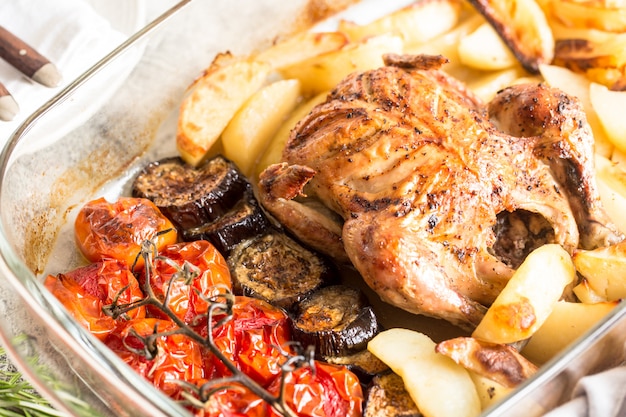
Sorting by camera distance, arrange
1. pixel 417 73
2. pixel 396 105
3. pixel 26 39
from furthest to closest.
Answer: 1. pixel 26 39
2. pixel 417 73
3. pixel 396 105

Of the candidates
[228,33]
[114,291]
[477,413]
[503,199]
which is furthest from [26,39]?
[477,413]

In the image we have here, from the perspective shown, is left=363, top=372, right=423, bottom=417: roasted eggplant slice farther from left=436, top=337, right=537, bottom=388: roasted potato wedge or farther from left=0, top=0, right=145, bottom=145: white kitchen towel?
left=0, top=0, right=145, bottom=145: white kitchen towel

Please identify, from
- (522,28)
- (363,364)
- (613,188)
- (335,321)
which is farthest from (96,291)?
(522,28)

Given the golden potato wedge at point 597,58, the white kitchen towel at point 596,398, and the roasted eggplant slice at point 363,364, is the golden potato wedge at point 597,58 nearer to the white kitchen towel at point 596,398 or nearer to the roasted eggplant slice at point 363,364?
the white kitchen towel at point 596,398

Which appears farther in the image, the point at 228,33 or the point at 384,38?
the point at 228,33

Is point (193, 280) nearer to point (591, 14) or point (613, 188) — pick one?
point (613, 188)

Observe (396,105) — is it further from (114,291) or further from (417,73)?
(114,291)

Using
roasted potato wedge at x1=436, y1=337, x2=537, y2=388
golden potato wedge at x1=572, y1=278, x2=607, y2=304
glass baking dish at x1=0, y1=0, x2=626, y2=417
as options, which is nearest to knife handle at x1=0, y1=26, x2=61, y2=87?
glass baking dish at x1=0, y1=0, x2=626, y2=417
